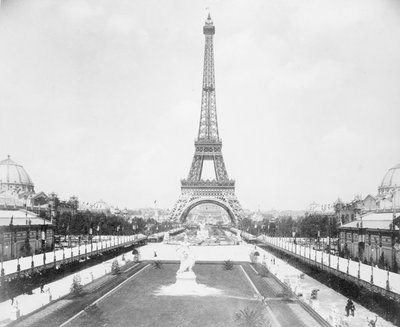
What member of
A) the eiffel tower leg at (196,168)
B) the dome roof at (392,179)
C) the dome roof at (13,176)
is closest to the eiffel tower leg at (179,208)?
the eiffel tower leg at (196,168)

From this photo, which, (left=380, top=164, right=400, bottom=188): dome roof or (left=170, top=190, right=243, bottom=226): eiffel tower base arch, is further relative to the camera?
(left=170, top=190, right=243, bottom=226): eiffel tower base arch

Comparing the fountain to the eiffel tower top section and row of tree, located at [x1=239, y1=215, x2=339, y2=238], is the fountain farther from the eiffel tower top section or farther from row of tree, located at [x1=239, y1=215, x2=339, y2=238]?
the eiffel tower top section

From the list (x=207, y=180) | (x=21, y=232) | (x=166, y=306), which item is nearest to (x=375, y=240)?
(x=166, y=306)

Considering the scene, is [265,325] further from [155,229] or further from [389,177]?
[155,229]

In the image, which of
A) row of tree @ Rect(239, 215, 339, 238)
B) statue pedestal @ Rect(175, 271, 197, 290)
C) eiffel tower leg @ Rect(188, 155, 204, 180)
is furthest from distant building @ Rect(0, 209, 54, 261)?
eiffel tower leg @ Rect(188, 155, 204, 180)

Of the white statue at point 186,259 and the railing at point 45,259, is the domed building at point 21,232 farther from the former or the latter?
the white statue at point 186,259
